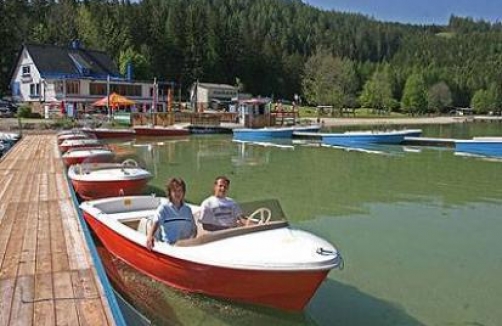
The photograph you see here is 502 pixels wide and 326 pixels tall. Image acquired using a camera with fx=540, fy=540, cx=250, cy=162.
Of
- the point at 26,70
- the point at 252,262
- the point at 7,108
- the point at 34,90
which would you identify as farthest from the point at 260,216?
the point at 26,70

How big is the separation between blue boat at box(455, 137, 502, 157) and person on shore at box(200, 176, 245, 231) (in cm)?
2927

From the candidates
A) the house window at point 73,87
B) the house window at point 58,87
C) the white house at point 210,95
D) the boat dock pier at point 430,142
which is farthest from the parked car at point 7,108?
the boat dock pier at point 430,142

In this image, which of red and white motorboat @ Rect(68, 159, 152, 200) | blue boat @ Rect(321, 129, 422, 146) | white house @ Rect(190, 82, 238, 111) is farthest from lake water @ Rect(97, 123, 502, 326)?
white house @ Rect(190, 82, 238, 111)

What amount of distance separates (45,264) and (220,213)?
2.48m

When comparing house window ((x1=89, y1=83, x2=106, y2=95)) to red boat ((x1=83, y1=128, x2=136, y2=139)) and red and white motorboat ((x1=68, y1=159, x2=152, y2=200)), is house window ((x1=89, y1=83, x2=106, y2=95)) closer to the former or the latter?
red boat ((x1=83, y1=128, x2=136, y2=139))

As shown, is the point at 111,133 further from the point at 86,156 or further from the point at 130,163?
the point at 130,163

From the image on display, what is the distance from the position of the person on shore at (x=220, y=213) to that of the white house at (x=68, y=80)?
173ft

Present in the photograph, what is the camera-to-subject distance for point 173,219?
7.64 meters

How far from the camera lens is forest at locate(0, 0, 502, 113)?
87125mm

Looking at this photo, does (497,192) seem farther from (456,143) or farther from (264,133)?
(264,133)

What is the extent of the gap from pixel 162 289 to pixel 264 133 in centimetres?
3639

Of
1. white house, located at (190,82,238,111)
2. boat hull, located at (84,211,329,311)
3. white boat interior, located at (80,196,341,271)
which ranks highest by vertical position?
white house, located at (190,82,238,111)

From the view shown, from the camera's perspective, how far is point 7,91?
76.1m

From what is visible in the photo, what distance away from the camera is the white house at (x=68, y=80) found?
61125 mm
